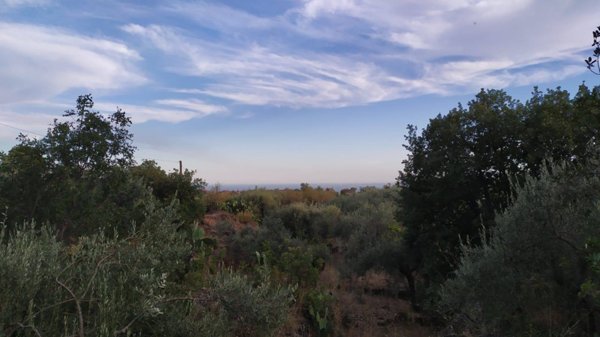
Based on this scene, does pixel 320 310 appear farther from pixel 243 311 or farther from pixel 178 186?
pixel 178 186

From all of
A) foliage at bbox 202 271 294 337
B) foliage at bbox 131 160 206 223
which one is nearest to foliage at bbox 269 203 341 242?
foliage at bbox 131 160 206 223

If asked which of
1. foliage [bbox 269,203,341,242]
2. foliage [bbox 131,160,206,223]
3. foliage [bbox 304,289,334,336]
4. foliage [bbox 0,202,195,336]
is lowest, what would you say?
foliage [bbox 304,289,334,336]

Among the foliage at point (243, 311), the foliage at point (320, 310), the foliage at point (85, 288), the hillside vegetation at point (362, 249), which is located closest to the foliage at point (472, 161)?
the hillside vegetation at point (362, 249)

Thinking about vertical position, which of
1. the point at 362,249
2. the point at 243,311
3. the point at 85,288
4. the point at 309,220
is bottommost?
the point at 362,249

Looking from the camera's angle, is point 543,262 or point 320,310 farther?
point 320,310

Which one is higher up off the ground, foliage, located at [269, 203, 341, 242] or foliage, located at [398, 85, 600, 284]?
foliage, located at [398, 85, 600, 284]

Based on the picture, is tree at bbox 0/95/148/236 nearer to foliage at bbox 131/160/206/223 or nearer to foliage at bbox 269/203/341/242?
foliage at bbox 131/160/206/223

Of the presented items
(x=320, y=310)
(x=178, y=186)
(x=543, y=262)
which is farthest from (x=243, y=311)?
(x=178, y=186)

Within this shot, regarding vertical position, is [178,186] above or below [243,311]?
above

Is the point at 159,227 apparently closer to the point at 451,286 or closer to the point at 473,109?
→ the point at 451,286

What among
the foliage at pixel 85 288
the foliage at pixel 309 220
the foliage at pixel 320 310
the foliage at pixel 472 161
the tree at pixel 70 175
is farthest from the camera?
the foliage at pixel 309 220

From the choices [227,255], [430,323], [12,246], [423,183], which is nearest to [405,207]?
[423,183]

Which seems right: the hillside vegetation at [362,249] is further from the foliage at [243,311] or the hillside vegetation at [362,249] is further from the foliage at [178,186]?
the foliage at [178,186]

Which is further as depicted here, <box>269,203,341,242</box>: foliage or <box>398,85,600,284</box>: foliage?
<box>269,203,341,242</box>: foliage
